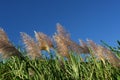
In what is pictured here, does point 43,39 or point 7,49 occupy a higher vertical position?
point 43,39

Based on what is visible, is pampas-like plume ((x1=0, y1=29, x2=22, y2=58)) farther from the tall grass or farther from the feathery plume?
the feathery plume

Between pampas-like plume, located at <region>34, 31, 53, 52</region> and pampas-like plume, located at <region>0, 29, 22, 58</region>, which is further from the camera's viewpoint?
pampas-like plume, located at <region>34, 31, 53, 52</region>

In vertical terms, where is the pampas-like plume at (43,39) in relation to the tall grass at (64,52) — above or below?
above

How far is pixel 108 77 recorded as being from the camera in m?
3.78

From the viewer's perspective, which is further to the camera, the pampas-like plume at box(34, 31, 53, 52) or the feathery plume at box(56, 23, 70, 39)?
the pampas-like plume at box(34, 31, 53, 52)

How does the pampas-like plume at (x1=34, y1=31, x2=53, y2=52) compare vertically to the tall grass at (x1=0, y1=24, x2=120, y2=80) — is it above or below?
above

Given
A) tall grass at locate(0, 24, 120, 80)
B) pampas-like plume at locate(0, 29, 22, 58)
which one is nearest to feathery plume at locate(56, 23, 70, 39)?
tall grass at locate(0, 24, 120, 80)

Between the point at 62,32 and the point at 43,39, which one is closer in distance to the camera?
the point at 62,32

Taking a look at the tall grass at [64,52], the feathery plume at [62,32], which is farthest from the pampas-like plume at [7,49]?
the feathery plume at [62,32]

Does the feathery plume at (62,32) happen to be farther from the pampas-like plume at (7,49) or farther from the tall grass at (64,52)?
the pampas-like plume at (7,49)

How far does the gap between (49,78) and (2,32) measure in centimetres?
73

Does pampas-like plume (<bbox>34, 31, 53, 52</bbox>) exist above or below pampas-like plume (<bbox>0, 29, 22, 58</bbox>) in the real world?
above

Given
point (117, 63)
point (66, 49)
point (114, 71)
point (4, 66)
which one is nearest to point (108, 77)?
point (114, 71)

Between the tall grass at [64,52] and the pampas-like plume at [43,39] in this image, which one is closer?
the tall grass at [64,52]
